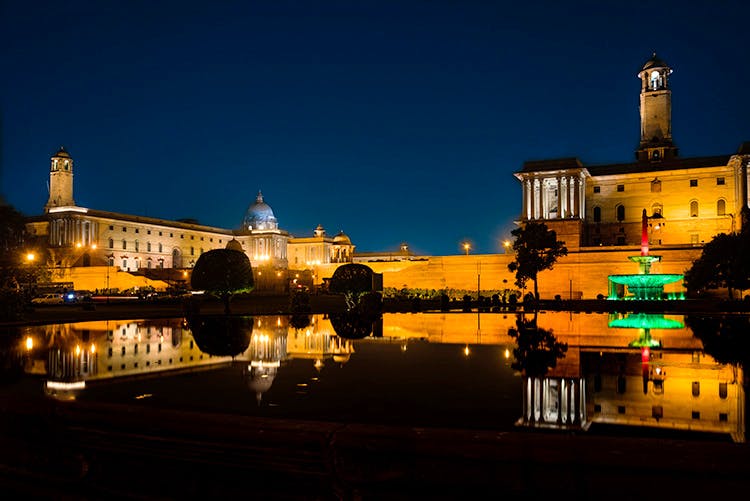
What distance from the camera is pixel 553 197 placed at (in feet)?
216

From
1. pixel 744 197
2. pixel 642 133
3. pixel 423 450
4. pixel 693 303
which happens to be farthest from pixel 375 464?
pixel 642 133

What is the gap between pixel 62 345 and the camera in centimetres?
1644

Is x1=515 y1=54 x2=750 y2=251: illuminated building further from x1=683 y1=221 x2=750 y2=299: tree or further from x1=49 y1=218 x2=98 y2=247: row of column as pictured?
x1=49 y1=218 x2=98 y2=247: row of column

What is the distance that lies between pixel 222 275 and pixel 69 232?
63419 millimetres

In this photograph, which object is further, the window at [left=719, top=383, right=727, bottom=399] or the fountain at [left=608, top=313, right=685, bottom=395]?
the fountain at [left=608, top=313, right=685, bottom=395]

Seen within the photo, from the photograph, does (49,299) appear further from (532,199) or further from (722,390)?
(532,199)

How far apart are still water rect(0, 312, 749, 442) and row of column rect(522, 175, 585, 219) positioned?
4449 centimetres

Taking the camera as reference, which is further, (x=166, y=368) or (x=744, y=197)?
(x=744, y=197)

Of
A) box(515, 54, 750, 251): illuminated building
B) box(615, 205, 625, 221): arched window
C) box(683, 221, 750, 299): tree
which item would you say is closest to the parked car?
box(683, 221, 750, 299): tree

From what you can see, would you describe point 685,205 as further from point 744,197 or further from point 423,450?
point 423,450

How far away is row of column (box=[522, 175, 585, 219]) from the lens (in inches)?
2515

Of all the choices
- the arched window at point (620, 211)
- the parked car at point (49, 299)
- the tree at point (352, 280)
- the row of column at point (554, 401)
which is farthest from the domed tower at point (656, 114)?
the row of column at point (554, 401)

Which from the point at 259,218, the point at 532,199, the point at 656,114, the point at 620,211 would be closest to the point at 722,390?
the point at 532,199

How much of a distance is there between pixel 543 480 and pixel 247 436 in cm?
202
